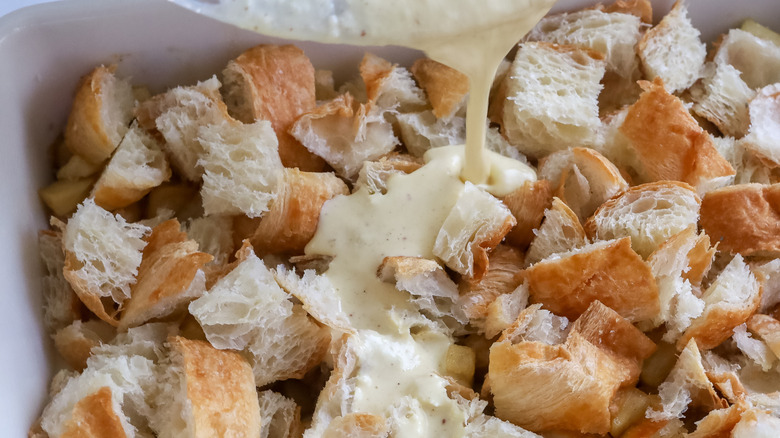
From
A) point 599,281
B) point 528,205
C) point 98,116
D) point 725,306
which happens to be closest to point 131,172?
point 98,116

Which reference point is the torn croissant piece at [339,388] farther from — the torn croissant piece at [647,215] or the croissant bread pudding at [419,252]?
the torn croissant piece at [647,215]

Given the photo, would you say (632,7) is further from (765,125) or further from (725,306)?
(725,306)

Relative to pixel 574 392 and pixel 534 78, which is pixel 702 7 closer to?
pixel 534 78

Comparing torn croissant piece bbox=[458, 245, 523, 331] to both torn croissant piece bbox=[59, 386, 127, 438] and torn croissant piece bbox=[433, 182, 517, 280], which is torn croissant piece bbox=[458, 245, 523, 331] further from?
torn croissant piece bbox=[59, 386, 127, 438]

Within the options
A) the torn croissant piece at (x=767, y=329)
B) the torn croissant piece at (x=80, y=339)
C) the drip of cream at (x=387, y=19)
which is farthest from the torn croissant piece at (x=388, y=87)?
the torn croissant piece at (x=767, y=329)

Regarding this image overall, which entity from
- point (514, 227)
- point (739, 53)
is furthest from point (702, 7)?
point (514, 227)

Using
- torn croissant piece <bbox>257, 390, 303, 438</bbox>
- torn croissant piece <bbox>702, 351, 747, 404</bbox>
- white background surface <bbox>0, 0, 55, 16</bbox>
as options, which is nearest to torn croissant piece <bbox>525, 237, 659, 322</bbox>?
torn croissant piece <bbox>702, 351, 747, 404</bbox>
